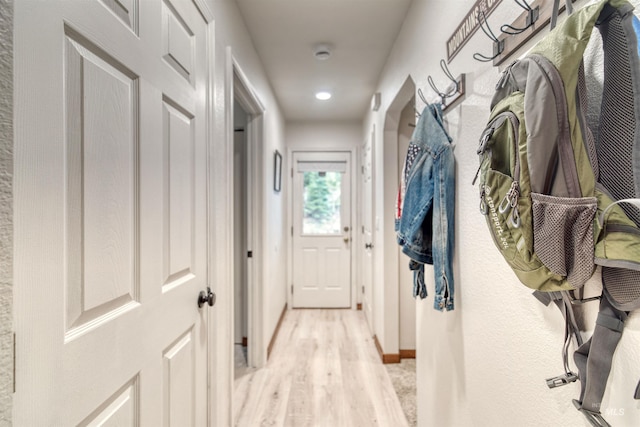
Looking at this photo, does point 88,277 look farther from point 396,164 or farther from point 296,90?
point 296,90

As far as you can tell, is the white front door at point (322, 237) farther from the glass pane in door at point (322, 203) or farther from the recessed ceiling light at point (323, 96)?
the recessed ceiling light at point (323, 96)

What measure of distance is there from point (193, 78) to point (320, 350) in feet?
7.84

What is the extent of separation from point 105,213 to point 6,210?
0.77 ft

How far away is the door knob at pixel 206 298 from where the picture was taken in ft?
3.97

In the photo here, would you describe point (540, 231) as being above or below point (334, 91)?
below

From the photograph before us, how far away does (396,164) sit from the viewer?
8.43 ft

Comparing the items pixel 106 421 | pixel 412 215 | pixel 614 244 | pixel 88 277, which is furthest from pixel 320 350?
pixel 614 244

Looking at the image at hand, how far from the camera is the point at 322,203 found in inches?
157

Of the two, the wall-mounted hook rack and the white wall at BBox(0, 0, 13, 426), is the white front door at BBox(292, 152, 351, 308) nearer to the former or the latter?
the wall-mounted hook rack

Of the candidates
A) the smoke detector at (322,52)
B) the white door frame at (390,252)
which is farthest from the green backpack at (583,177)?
the white door frame at (390,252)

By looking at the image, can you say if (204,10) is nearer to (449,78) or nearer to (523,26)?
(449,78)

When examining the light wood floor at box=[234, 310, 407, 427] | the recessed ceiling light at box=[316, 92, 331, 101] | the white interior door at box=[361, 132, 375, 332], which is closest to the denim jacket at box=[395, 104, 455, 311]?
the light wood floor at box=[234, 310, 407, 427]

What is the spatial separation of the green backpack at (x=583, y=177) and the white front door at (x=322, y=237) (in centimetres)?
338

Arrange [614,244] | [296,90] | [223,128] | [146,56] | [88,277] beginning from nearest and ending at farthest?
[614,244] → [88,277] → [146,56] → [223,128] → [296,90]
